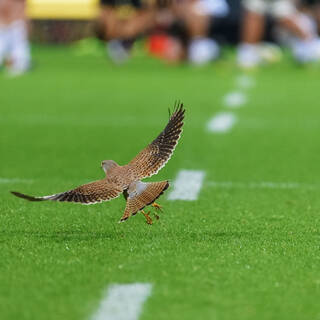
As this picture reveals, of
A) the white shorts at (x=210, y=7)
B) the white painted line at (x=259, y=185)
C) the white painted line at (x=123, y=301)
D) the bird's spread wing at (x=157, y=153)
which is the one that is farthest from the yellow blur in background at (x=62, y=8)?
the white painted line at (x=123, y=301)

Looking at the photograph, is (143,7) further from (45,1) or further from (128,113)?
(128,113)

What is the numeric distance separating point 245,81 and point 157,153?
9.48m

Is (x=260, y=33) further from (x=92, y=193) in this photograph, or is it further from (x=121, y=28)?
(x=92, y=193)

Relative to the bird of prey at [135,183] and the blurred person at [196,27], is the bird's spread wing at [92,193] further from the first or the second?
the blurred person at [196,27]

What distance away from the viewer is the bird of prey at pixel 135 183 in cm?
416

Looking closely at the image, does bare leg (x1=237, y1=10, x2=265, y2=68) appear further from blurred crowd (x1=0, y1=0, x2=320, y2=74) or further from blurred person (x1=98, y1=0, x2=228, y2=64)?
blurred person (x1=98, y1=0, x2=228, y2=64)

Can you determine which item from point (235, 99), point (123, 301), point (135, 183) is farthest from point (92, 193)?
point (235, 99)

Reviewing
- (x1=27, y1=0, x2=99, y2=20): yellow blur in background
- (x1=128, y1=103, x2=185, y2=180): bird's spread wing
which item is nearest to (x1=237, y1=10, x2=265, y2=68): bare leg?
(x1=27, y1=0, x2=99, y2=20): yellow blur in background

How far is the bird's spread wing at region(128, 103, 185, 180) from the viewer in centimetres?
441

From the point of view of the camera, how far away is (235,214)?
16.9 ft

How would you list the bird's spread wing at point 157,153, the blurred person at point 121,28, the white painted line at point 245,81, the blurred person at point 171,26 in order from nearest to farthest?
1. the bird's spread wing at point 157,153
2. the white painted line at point 245,81
3. the blurred person at point 171,26
4. the blurred person at point 121,28

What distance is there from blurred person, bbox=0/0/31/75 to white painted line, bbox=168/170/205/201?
819 centimetres

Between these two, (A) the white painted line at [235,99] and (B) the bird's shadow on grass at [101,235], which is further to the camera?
(A) the white painted line at [235,99]

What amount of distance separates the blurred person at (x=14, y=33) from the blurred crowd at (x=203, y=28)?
199 mm
